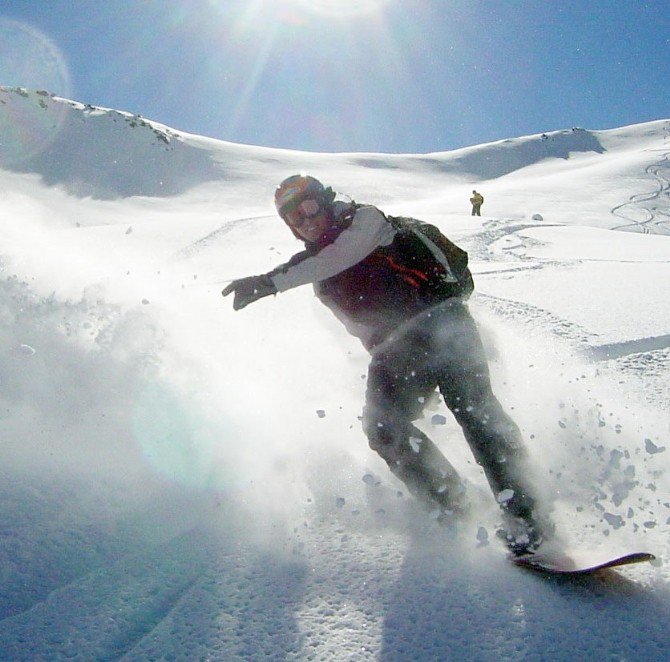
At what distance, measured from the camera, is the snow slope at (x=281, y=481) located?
6.25ft

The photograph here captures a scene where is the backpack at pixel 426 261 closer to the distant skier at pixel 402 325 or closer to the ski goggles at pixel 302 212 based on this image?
the distant skier at pixel 402 325

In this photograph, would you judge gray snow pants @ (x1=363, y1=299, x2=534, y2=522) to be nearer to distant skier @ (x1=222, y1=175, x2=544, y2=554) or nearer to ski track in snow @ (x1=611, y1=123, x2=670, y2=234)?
distant skier @ (x1=222, y1=175, x2=544, y2=554)

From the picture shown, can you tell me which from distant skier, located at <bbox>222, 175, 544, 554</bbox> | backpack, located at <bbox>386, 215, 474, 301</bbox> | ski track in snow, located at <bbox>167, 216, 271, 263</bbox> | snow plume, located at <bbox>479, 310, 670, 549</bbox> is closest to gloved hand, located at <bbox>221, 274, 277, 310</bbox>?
distant skier, located at <bbox>222, 175, 544, 554</bbox>

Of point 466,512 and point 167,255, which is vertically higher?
point 466,512

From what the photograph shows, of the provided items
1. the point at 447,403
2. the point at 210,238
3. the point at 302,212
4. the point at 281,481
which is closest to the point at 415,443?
the point at 447,403

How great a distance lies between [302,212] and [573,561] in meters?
1.71

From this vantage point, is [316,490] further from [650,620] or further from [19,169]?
[19,169]

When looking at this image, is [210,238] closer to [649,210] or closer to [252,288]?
[252,288]

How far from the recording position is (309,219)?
2.62 meters

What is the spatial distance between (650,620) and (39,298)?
371cm

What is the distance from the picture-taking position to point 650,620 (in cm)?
190

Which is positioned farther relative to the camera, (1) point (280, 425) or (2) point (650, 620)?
(1) point (280, 425)

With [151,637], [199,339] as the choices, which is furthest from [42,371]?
[151,637]

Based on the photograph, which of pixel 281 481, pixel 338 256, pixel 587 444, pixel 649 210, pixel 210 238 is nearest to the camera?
pixel 338 256
